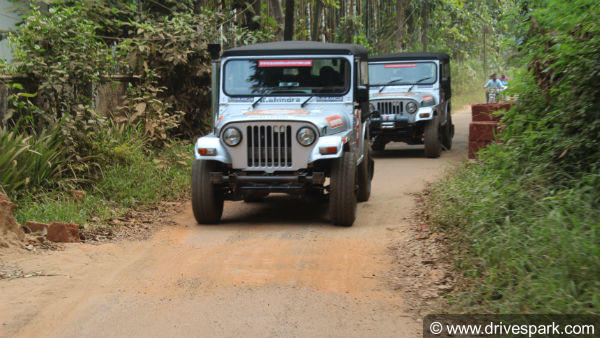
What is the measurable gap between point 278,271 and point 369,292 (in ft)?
2.99

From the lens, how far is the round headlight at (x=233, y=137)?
25.3 feet

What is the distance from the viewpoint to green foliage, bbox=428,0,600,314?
4.41 m

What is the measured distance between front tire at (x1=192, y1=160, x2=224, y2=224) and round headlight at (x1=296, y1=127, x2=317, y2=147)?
3.34ft

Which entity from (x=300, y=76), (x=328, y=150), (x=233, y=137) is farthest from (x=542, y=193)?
(x=300, y=76)

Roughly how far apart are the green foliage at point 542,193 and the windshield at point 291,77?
1871 mm

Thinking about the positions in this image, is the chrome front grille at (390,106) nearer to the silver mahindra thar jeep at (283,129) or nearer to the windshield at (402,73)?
the windshield at (402,73)

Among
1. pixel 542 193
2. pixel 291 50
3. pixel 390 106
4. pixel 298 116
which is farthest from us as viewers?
pixel 390 106

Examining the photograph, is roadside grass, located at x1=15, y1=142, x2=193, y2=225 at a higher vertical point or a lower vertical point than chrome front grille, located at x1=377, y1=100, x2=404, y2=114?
lower

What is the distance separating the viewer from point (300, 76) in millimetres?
8633

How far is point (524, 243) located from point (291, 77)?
430 cm

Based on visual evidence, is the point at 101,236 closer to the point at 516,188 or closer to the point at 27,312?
the point at 27,312

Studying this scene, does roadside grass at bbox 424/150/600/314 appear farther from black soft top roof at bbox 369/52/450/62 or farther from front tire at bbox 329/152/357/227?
black soft top roof at bbox 369/52/450/62

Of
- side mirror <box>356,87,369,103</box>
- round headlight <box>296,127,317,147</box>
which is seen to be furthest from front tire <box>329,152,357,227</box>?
side mirror <box>356,87,369,103</box>

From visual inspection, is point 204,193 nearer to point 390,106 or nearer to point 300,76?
point 300,76
